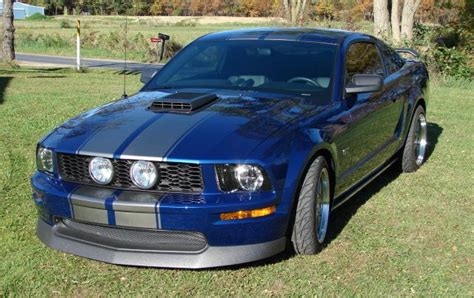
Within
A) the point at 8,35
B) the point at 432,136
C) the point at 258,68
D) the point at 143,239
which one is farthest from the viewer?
the point at 8,35

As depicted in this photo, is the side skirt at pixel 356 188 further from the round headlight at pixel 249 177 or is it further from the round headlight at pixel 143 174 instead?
the round headlight at pixel 143 174

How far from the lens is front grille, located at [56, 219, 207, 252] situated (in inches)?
137

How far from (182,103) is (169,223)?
0.98 metres

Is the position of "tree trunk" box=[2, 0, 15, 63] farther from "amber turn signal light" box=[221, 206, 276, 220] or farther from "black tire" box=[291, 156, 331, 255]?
"amber turn signal light" box=[221, 206, 276, 220]

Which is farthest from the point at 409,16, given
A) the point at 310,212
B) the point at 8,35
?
the point at 310,212

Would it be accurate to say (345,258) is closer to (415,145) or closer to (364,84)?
(364,84)

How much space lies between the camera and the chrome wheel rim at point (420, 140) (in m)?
6.62

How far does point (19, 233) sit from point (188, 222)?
5.48ft

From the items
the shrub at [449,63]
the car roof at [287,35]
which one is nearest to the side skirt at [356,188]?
the car roof at [287,35]

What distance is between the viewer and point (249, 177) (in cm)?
345

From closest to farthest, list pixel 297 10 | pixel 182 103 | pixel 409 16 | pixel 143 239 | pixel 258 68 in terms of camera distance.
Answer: pixel 143 239
pixel 182 103
pixel 258 68
pixel 297 10
pixel 409 16

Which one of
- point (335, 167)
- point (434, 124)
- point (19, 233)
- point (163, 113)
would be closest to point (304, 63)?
point (335, 167)

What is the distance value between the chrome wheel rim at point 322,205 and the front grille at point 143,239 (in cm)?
94

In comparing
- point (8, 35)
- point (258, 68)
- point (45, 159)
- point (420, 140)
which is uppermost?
point (258, 68)
